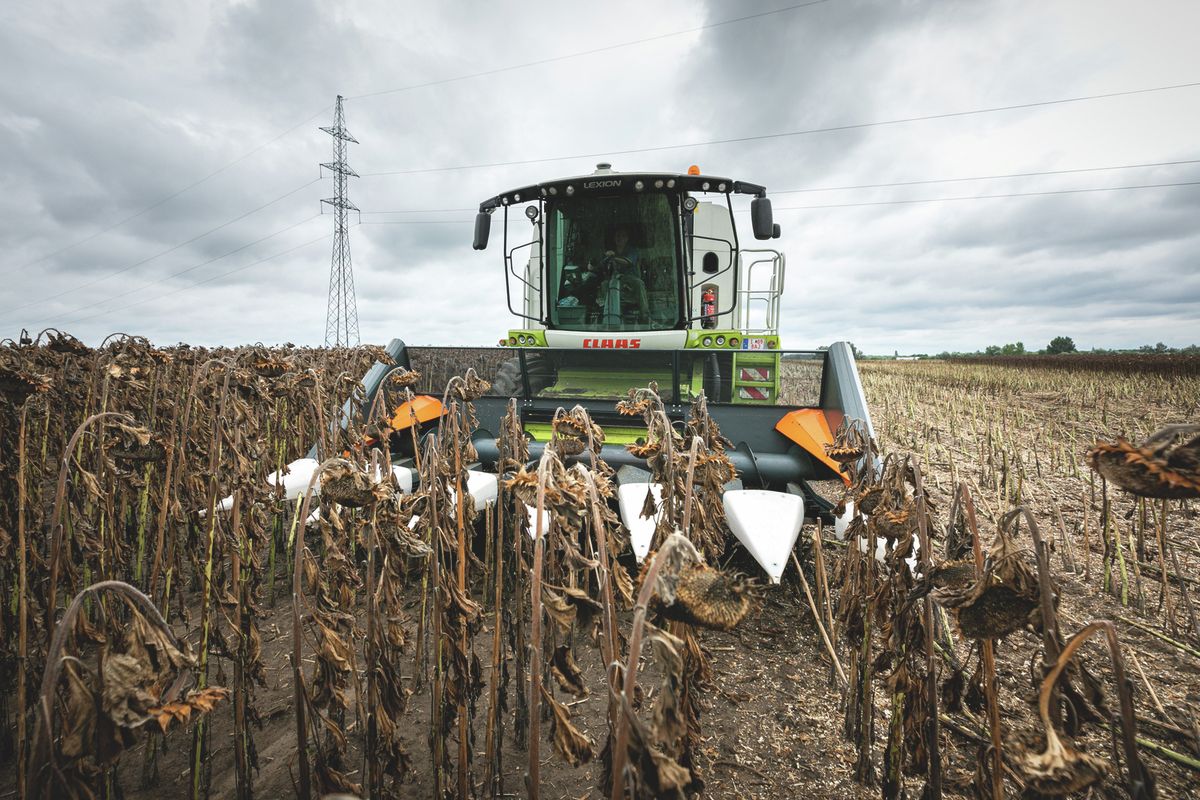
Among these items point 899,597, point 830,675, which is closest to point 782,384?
point 830,675

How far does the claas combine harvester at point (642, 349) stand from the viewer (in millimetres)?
4250

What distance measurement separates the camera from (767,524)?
96.7 inches

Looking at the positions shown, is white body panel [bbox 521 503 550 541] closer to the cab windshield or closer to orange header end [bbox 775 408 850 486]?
orange header end [bbox 775 408 850 486]

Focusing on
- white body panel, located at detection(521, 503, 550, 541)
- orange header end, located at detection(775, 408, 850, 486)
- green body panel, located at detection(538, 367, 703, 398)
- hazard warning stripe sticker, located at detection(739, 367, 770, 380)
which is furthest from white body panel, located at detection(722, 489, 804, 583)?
green body panel, located at detection(538, 367, 703, 398)

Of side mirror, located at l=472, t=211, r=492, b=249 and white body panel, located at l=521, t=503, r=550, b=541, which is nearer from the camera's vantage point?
white body panel, located at l=521, t=503, r=550, b=541

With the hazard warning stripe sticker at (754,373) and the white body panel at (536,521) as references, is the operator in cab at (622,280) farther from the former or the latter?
the white body panel at (536,521)

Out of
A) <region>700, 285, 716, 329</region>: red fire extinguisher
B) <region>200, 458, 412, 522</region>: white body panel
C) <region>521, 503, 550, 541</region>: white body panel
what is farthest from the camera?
<region>700, 285, 716, 329</region>: red fire extinguisher

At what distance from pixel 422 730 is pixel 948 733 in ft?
7.93

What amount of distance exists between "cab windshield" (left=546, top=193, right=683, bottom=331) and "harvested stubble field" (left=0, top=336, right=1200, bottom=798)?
11.1ft

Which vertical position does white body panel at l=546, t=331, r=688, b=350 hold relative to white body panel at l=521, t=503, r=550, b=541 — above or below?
above

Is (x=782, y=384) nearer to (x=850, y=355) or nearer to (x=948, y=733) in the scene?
(x=850, y=355)

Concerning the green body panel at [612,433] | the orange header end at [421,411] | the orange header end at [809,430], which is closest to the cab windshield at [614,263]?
the green body panel at [612,433]

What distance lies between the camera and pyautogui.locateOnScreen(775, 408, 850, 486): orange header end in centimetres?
396

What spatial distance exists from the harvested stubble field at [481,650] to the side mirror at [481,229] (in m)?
3.23
